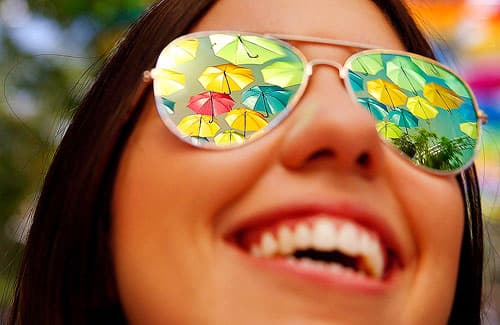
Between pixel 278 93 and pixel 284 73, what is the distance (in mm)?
37

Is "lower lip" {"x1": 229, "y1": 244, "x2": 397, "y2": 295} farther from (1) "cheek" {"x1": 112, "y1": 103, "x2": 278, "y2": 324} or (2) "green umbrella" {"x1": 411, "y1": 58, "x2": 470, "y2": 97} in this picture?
(2) "green umbrella" {"x1": 411, "y1": 58, "x2": 470, "y2": 97}

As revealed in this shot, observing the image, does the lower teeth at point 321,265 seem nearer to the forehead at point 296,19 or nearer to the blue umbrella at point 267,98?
the blue umbrella at point 267,98

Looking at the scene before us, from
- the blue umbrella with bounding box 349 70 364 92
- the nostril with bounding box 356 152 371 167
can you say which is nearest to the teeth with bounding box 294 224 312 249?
the nostril with bounding box 356 152 371 167

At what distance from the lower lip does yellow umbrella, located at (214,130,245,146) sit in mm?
135

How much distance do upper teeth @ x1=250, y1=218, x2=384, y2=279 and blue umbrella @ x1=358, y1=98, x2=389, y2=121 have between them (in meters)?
0.18

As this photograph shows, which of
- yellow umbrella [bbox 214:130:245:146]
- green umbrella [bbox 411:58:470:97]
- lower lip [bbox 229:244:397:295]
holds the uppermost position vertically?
green umbrella [bbox 411:58:470:97]

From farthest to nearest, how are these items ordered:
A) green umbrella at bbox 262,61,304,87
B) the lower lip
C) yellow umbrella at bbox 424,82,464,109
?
yellow umbrella at bbox 424,82,464,109
green umbrella at bbox 262,61,304,87
the lower lip

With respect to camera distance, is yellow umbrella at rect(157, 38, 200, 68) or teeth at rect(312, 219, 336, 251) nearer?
teeth at rect(312, 219, 336, 251)

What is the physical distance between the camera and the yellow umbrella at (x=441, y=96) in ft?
3.79

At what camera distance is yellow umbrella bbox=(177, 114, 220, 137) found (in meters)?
1.01

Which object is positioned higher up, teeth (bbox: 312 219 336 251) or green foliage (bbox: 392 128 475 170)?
green foliage (bbox: 392 128 475 170)

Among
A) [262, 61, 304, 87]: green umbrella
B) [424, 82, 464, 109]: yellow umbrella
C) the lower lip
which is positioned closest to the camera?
the lower lip

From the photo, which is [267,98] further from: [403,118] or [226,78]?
[403,118]

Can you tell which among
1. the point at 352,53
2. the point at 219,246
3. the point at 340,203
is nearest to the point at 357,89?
the point at 352,53
